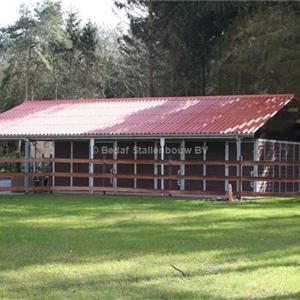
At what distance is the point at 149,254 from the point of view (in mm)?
9320

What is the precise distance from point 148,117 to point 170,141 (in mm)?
1947

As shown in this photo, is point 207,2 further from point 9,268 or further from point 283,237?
point 9,268

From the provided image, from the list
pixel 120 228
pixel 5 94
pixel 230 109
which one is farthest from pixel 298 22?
pixel 5 94

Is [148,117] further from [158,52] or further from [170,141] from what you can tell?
[158,52]

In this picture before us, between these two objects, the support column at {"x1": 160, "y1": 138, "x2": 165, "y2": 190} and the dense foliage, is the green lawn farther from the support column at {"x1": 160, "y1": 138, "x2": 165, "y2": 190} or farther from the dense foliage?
the dense foliage

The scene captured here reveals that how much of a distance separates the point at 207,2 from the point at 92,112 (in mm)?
8958

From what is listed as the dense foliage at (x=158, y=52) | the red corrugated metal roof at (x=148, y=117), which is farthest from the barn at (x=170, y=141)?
the dense foliage at (x=158, y=52)

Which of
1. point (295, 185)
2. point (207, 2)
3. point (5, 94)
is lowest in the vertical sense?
point (295, 185)

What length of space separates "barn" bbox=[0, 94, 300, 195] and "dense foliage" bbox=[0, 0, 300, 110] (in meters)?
3.06

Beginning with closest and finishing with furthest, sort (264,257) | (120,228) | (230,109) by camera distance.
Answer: (264,257)
(120,228)
(230,109)

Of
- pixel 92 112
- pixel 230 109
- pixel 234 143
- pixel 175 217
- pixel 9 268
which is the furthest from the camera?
pixel 92 112

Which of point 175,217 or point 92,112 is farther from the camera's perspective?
point 92,112

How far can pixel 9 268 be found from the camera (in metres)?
8.19

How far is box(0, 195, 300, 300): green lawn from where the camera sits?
7008 mm
